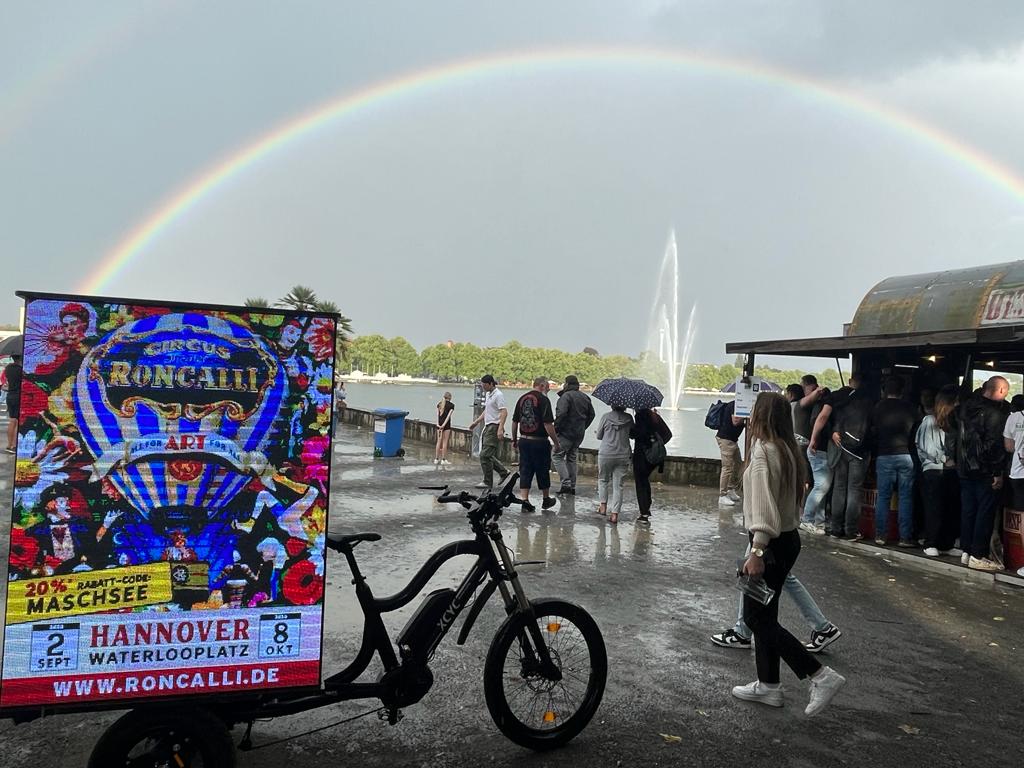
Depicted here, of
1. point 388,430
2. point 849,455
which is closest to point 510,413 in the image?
point 388,430

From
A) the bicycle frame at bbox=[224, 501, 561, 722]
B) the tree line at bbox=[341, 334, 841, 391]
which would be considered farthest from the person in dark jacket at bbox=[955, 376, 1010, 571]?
the tree line at bbox=[341, 334, 841, 391]

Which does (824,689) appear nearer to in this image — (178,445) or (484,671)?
(484,671)

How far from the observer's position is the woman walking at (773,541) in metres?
4.02

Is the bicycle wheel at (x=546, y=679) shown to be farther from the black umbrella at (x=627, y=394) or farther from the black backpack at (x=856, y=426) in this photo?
the black backpack at (x=856, y=426)

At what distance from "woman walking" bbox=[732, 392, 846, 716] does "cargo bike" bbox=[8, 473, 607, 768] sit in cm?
99

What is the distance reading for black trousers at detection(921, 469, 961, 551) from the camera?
8.05 metres

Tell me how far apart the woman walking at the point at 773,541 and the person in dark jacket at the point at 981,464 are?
428 centimetres

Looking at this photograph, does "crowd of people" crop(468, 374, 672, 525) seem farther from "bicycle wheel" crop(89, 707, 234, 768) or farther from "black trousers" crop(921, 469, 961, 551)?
"bicycle wheel" crop(89, 707, 234, 768)

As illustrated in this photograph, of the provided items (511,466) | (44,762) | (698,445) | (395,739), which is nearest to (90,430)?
(44,762)

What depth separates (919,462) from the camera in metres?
8.27

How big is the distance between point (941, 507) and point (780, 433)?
5127 mm

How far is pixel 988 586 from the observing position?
7.05 meters

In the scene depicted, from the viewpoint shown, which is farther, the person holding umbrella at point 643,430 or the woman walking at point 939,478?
the person holding umbrella at point 643,430

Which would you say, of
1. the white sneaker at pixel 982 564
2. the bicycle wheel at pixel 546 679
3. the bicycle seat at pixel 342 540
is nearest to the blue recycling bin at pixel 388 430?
the white sneaker at pixel 982 564
